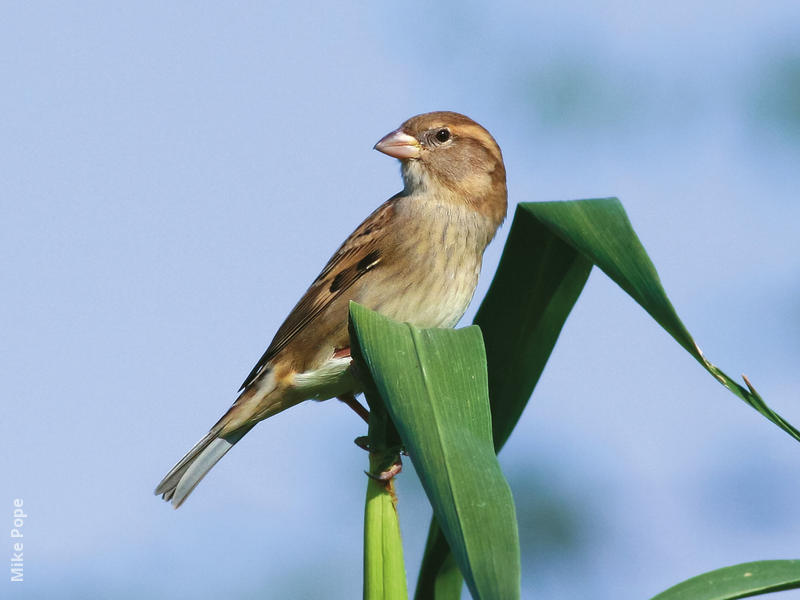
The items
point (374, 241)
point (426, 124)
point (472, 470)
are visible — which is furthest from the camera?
point (426, 124)

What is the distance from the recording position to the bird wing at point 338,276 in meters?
3.57

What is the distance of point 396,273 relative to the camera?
11.3 ft

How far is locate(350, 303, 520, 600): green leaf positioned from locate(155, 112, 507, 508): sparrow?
1.55 m

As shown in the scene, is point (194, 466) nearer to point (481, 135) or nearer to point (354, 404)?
point (354, 404)

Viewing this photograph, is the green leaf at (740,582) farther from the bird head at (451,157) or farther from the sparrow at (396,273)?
the bird head at (451,157)

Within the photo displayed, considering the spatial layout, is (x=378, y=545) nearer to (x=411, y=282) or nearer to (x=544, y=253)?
(x=544, y=253)

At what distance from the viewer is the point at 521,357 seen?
6.81 ft

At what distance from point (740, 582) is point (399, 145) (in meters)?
2.53

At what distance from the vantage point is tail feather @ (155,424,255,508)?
356 centimetres

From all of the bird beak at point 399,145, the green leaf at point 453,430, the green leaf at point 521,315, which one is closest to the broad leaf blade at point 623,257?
the green leaf at point 521,315

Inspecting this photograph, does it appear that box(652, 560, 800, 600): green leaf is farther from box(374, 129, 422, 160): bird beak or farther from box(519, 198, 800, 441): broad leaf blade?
box(374, 129, 422, 160): bird beak

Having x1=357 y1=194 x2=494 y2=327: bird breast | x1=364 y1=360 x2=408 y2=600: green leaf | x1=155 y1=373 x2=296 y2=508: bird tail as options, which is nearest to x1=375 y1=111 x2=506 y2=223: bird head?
x1=357 y1=194 x2=494 y2=327: bird breast

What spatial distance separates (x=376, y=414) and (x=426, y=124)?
225 cm

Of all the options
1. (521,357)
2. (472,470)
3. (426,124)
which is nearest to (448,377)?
(472,470)
